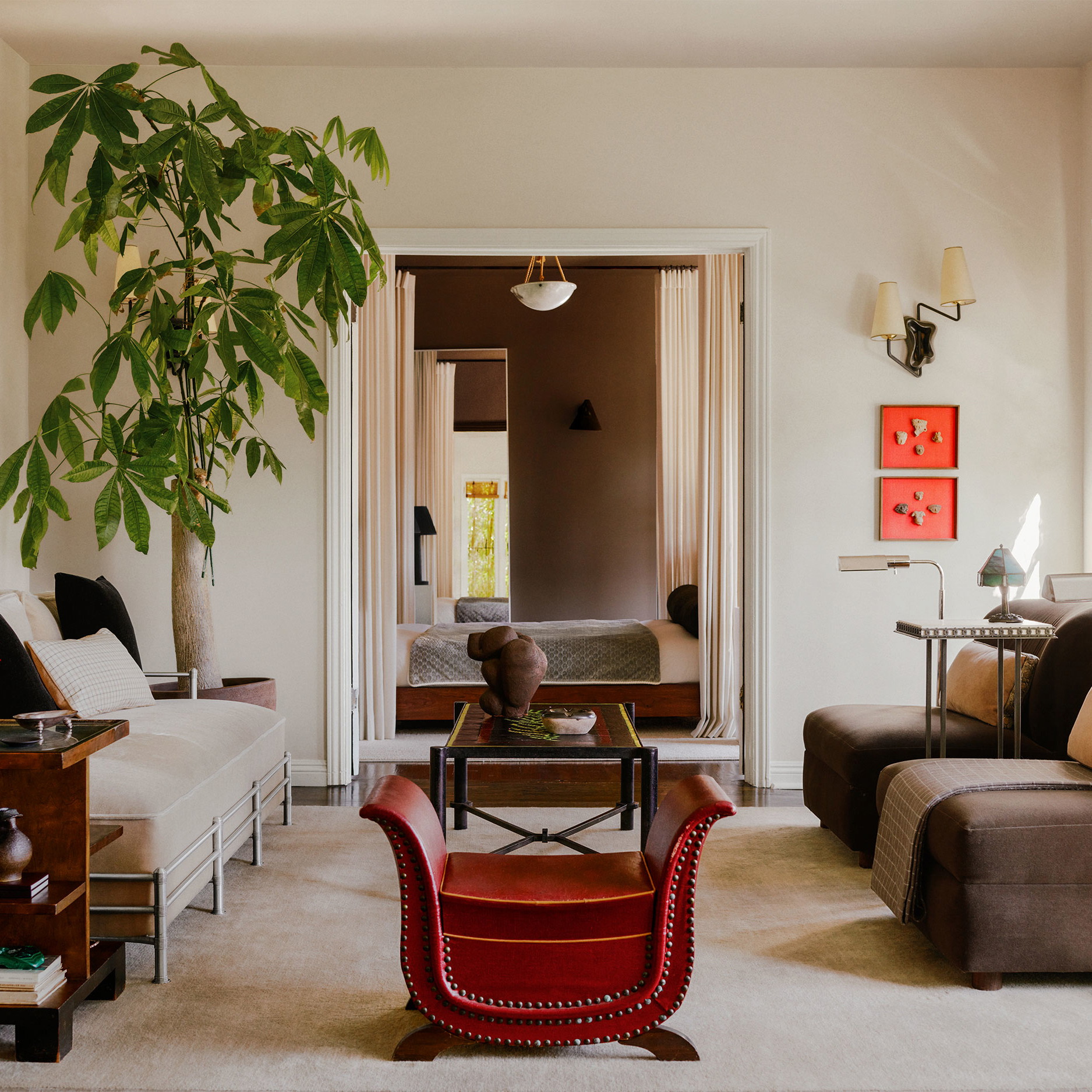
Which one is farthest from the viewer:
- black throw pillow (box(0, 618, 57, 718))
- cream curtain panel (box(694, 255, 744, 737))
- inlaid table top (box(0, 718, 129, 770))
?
cream curtain panel (box(694, 255, 744, 737))

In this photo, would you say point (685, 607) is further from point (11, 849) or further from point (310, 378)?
point (11, 849)

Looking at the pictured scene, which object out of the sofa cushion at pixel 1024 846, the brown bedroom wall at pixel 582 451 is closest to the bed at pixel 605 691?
the brown bedroom wall at pixel 582 451

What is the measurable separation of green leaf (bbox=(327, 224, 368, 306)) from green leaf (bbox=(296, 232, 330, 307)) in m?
0.03

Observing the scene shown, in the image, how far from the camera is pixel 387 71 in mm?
4367

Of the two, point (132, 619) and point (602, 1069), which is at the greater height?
point (132, 619)

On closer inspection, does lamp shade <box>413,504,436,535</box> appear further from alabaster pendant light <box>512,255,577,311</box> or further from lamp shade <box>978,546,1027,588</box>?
lamp shade <box>978,546,1027,588</box>

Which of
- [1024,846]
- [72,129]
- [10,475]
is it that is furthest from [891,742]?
[72,129]

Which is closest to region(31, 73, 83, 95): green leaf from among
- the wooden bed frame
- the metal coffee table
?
the metal coffee table

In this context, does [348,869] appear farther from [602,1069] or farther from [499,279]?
[499,279]

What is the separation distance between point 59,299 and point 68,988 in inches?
70.8

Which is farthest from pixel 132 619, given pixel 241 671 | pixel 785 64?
pixel 785 64

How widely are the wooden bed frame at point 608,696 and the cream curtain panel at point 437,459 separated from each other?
2121 mm

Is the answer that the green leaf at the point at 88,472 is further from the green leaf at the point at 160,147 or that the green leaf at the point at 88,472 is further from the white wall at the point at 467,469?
the white wall at the point at 467,469

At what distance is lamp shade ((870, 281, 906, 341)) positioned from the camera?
168 inches
